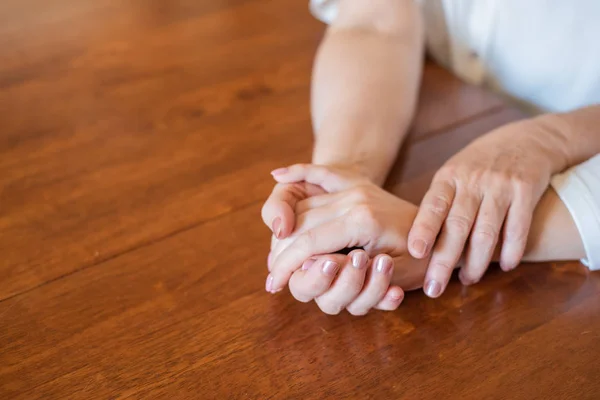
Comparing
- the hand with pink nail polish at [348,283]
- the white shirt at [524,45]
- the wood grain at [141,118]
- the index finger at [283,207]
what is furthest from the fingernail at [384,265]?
the white shirt at [524,45]

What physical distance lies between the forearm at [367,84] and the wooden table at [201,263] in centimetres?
4

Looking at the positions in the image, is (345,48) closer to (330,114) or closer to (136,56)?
(330,114)

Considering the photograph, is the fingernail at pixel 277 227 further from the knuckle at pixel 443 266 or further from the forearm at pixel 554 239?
the forearm at pixel 554 239

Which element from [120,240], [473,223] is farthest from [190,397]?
[473,223]

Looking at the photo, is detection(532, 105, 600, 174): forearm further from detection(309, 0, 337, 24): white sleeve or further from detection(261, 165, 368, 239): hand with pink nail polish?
detection(309, 0, 337, 24): white sleeve

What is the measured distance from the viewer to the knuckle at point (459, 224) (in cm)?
59

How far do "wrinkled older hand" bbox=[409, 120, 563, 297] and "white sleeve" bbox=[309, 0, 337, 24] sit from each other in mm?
412

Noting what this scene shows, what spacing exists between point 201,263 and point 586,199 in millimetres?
403

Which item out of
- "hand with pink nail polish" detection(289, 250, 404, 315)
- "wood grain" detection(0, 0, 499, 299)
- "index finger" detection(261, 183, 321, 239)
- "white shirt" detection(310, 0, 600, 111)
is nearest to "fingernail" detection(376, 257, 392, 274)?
"hand with pink nail polish" detection(289, 250, 404, 315)

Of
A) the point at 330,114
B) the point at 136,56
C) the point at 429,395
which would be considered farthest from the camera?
the point at 136,56

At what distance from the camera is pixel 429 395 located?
0.50 m

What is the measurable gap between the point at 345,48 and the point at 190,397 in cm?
53

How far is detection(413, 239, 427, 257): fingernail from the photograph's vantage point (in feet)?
1.87

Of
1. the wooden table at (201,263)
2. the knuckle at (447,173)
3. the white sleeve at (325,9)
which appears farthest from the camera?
the white sleeve at (325,9)
